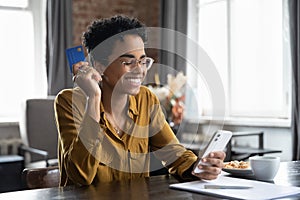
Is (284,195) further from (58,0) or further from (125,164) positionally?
(58,0)

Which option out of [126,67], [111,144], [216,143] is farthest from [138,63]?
[216,143]

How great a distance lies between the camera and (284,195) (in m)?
1.36

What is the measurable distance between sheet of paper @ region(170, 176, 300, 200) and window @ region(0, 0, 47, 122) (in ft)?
11.8

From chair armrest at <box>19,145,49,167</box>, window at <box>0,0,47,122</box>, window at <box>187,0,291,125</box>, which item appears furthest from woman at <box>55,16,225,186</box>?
window at <box>0,0,47,122</box>

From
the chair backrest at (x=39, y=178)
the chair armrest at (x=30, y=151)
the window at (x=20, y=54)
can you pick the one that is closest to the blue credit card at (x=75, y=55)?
the chair backrest at (x=39, y=178)

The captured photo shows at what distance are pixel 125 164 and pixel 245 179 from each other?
42 cm

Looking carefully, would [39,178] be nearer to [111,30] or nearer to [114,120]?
[114,120]

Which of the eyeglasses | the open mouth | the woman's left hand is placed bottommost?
the woman's left hand

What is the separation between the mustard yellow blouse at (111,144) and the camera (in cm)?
163

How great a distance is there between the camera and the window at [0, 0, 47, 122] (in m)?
4.92

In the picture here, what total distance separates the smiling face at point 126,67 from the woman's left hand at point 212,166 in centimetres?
34

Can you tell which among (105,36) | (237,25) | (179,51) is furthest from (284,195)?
(179,51)

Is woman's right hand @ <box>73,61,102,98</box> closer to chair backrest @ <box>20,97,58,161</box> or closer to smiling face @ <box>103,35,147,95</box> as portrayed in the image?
smiling face @ <box>103,35,147,95</box>

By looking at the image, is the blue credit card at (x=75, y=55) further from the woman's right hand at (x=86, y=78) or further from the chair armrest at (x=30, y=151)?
the chair armrest at (x=30, y=151)
